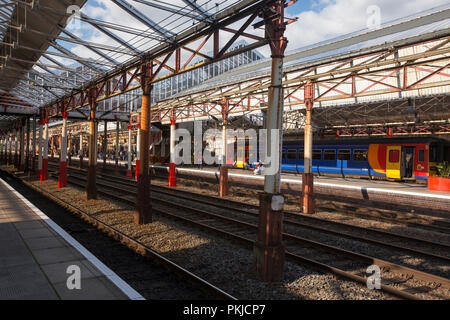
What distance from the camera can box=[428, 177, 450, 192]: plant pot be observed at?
1474 centimetres

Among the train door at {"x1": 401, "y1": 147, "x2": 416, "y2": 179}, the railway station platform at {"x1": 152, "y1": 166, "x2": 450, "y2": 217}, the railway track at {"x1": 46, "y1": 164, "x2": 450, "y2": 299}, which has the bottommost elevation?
the railway track at {"x1": 46, "y1": 164, "x2": 450, "y2": 299}

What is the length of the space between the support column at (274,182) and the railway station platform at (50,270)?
8.88ft

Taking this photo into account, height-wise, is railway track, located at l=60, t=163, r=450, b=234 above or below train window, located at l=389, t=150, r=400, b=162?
below

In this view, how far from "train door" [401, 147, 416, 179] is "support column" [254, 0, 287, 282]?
57.7 ft

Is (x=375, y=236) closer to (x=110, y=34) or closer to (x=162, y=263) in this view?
(x=162, y=263)

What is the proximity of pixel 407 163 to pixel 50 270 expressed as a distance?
2148cm

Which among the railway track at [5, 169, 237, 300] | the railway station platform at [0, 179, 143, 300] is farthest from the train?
the railway station platform at [0, 179, 143, 300]

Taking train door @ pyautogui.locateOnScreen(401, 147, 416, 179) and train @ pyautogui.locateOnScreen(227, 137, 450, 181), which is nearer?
train @ pyautogui.locateOnScreen(227, 137, 450, 181)

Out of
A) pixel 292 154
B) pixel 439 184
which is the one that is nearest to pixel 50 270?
pixel 439 184

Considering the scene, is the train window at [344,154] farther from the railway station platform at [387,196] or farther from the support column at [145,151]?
the support column at [145,151]

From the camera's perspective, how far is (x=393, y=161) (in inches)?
796

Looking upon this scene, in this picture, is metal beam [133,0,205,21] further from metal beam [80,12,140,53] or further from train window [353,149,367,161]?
train window [353,149,367,161]

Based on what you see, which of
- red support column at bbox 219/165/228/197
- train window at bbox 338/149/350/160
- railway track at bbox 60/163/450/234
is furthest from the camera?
train window at bbox 338/149/350/160
